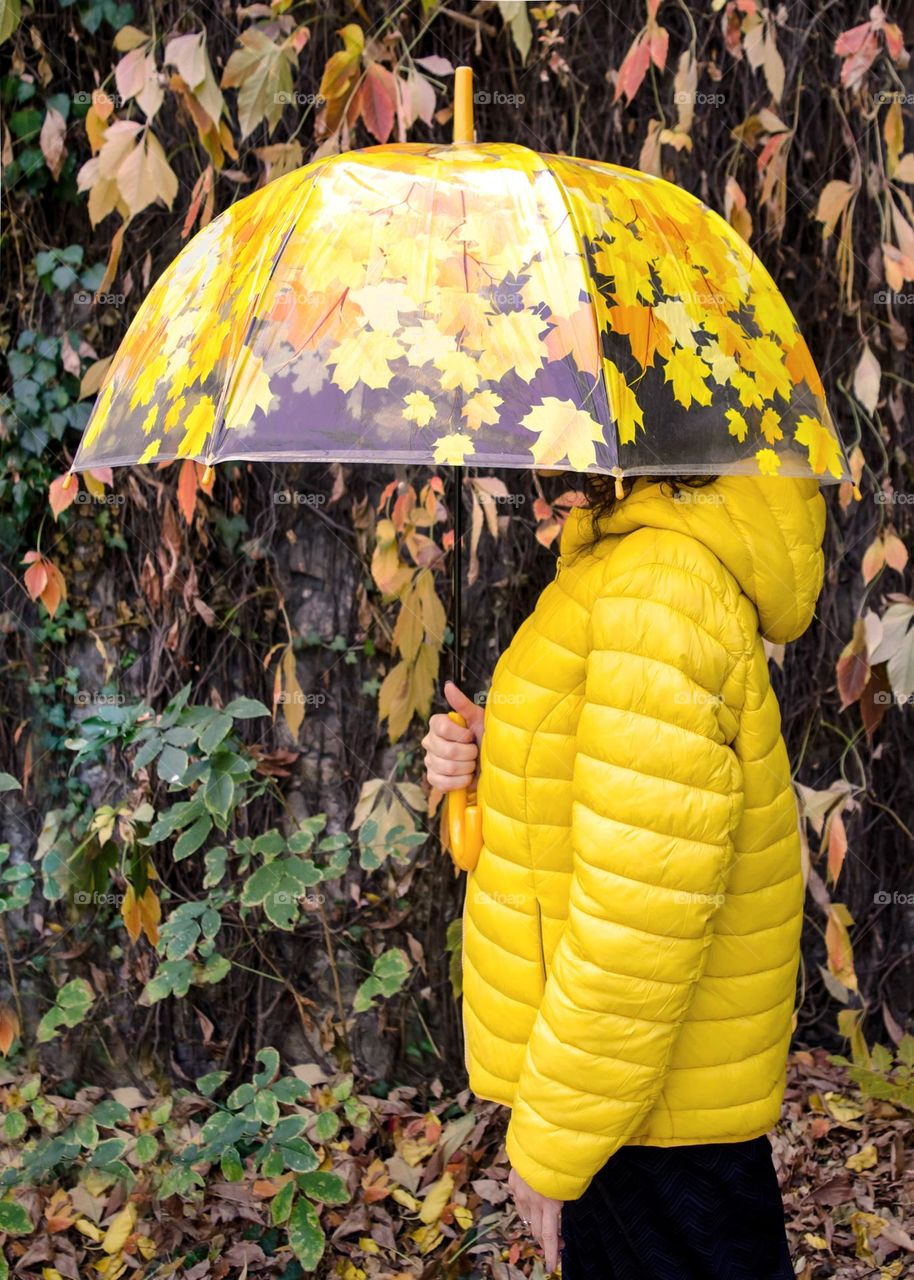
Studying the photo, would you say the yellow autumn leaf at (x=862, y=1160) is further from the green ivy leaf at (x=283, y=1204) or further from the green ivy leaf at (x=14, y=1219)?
the green ivy leaf at (x=14, y=1219)

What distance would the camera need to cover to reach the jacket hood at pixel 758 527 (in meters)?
1.09

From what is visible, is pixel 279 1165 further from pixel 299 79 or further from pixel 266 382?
pixel 299 79

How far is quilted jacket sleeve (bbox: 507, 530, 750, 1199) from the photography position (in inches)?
40.5

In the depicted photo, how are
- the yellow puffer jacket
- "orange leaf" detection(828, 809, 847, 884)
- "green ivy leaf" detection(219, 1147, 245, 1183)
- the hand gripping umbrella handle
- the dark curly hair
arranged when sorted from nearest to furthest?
the yellow puffer jacket < the dark curly hair < the hand gripping umbrella handle < "green ivy leaf" detection(219, 1147, 245, 1183) < "orange leaf" detection(828, 809, 847, 884)

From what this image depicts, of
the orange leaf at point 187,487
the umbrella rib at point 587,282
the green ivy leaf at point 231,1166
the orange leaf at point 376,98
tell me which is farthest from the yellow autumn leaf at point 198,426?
the green ivy leaf at point 231,1166

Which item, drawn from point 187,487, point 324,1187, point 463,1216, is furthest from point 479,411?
point 463,1216

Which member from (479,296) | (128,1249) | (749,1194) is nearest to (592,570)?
(479,296)

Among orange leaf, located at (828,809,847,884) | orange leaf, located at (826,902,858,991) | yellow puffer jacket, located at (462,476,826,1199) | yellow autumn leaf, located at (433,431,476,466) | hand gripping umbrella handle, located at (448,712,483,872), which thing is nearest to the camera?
yellow autumn leaf, located at (433,431,476,466)

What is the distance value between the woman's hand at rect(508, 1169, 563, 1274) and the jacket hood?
2.14 feet

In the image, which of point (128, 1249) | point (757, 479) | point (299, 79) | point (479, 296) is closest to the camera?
point (479, 296)

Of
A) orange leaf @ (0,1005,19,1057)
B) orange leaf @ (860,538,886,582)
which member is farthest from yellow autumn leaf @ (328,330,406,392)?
orange leaf @ (0,1005,19,1057)

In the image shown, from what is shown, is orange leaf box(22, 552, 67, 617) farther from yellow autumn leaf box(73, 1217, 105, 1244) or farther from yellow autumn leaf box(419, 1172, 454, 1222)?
yellow autumn leaf box(419, 1172, 454, 1222)

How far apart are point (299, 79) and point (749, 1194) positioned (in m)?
2.21

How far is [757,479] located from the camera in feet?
3.73
